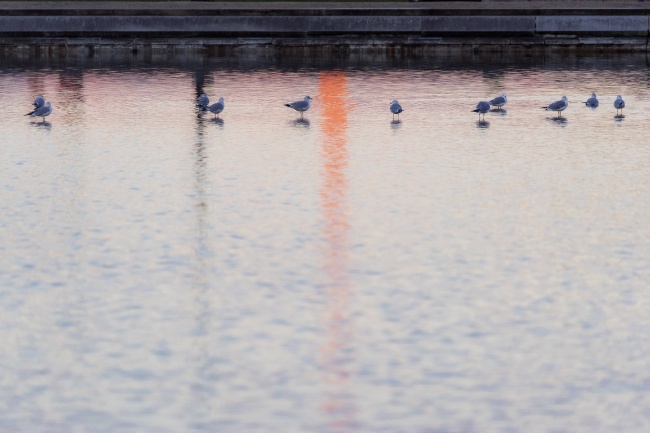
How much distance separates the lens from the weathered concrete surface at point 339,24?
35875mm

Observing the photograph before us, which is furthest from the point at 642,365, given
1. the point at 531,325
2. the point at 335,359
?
the point at 335,359

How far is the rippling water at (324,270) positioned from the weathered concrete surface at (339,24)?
430 inches

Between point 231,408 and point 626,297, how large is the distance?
4.49 metres

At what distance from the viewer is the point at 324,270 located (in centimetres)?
1310

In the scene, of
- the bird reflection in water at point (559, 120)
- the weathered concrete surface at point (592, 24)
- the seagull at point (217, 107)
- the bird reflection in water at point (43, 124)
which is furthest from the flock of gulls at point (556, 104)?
the weathered concrete surface at point (592, 24)

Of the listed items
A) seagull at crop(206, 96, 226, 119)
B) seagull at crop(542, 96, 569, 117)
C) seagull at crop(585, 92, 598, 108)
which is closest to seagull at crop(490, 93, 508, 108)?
seagull at crop(542, 96, 569, 117)

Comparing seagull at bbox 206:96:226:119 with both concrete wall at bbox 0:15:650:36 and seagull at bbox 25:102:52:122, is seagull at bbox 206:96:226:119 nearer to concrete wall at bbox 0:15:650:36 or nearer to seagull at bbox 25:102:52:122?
seagull at bbox 25:102:52:122

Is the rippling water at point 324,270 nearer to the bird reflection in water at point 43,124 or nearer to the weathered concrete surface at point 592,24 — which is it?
the bird reflection in water at point 43,124

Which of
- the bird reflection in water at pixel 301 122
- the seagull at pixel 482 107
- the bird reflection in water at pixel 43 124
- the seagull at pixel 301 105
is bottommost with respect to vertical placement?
the bird reflection in water at pixel 301 122

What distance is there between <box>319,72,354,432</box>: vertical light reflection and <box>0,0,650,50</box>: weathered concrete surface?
11343 millimetres

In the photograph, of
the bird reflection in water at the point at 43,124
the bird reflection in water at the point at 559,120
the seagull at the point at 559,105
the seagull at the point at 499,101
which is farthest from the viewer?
the seagull at the point at 499,101

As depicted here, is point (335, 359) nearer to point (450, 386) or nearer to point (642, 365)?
point (450, 386)

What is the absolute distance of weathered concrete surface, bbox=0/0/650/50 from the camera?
3588 cm

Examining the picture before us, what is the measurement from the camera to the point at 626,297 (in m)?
12.2
